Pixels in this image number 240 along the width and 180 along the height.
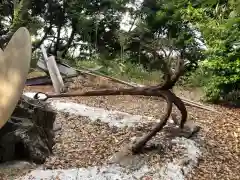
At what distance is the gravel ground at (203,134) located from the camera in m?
4.68

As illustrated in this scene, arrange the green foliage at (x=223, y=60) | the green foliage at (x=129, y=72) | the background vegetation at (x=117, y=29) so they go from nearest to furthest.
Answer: the green foliage at (x=223, y=60) < the green foliage at (x=129, y=72) < the background vegetation at (x=117, y=29)

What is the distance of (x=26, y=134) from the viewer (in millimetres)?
4094

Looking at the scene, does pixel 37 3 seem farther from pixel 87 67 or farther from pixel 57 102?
pixel 57 102

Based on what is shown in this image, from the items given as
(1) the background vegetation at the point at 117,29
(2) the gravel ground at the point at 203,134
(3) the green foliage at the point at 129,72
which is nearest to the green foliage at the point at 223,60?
(2) the gravel ground at the point at 203,134

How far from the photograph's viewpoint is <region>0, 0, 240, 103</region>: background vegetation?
1091 centimetres

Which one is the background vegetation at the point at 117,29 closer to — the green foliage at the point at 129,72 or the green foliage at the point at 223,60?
Result: the green foliage at the point at 129,72

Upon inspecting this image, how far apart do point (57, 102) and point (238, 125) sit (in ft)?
10.7

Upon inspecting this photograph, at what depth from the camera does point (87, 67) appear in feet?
36.2

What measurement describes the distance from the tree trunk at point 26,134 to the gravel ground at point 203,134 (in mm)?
238

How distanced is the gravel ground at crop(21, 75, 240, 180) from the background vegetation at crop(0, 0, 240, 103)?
9.08 feet

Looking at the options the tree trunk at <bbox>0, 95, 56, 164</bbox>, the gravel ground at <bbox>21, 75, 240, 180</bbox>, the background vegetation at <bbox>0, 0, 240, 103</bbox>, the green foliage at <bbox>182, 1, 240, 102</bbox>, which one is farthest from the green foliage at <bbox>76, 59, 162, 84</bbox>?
the tree trunk at <bbox>0, 95, 56, 164</bbox>

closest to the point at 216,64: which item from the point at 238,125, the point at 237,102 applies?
the point at 237,102

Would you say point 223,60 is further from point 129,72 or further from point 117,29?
point 117,29

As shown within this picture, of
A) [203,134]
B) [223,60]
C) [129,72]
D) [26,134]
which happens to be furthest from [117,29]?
[26,134]
